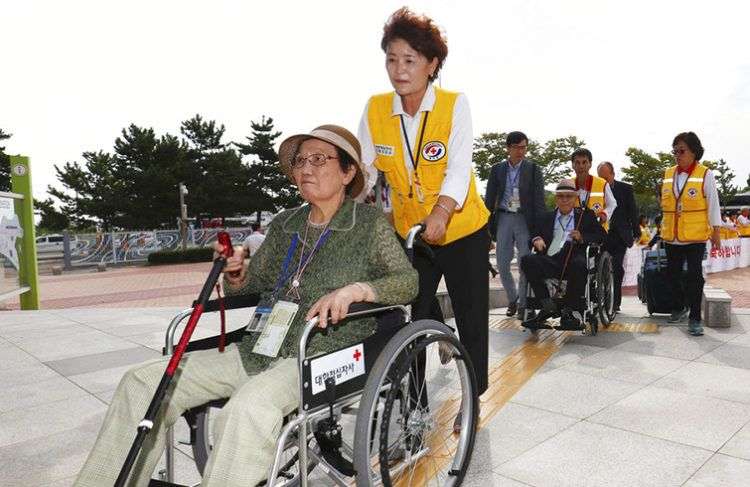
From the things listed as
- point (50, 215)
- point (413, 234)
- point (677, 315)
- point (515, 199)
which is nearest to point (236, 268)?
point (413, 234)

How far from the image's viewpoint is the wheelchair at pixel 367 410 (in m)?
1.47

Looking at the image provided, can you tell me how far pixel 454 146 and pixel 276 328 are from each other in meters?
1.03

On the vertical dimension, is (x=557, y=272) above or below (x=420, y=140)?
below

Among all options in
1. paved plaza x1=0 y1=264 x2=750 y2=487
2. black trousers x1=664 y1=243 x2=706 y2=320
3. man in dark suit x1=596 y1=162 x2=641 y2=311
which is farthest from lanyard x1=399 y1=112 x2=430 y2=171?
man in dark suit x1=596 y1=162 x2=641 y2=311

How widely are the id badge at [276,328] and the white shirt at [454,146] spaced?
2.00ft

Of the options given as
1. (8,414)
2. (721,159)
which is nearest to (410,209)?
(8,414)

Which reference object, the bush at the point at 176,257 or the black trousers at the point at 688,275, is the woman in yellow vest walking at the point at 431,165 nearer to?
the black trousers at the point at 688,275

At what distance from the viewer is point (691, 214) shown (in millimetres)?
4508

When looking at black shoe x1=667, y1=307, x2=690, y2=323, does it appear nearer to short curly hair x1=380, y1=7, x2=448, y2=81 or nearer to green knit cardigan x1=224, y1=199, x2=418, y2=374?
short curly hair x1=380, y1=7, x2=448, y2=81

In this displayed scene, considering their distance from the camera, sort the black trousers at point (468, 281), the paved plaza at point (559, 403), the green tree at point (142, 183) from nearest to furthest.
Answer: the paved plaza at point (559, 403)
the black trousers at point (468, 281)
the green tree at point (142, 183)

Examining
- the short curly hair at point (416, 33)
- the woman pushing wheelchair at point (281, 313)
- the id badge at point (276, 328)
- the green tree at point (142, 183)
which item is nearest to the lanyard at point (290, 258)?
the woman pushing wheelchair at point (281, 313)

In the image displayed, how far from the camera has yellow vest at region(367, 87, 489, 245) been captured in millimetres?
2232

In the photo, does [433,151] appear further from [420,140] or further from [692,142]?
[692,142]

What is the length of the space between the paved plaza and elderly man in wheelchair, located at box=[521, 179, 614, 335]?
0.72ft
